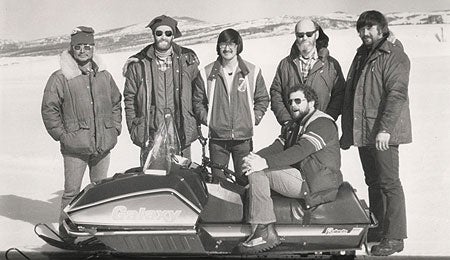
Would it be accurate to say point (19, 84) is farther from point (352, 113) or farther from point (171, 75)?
point (352, 113)

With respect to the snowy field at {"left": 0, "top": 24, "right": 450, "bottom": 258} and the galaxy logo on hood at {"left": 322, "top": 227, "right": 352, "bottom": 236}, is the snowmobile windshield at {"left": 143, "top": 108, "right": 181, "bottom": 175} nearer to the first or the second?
the galaxy logo on hood at {"left": 322, "top": 227, "right": 352, "bottom": 236}

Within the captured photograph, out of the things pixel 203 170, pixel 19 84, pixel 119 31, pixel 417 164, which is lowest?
pixel 417 164

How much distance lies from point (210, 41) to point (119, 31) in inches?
31.5

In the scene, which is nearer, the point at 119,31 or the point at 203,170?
the point at 203,170

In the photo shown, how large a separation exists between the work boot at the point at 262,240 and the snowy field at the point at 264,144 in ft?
3.84

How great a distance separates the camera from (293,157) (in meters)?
3.26

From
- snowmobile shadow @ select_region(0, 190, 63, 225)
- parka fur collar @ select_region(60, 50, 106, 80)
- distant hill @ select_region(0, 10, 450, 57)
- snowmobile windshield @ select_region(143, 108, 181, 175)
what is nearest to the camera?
snowmobile windshield @ select_region(143, 108, 181, 175)

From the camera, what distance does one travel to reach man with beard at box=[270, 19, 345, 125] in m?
3.89

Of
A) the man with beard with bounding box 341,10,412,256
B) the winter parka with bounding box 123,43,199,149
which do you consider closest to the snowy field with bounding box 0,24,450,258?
the man with beard with bounding box 341,10,412,256

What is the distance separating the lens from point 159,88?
406 cm

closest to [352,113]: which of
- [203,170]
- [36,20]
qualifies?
[203,170]

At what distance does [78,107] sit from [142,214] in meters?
1.09

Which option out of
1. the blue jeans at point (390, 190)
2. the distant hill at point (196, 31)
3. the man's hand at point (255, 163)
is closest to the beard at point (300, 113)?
the man's hand at point (255, 163)

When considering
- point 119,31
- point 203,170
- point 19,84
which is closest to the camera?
point 203,170
